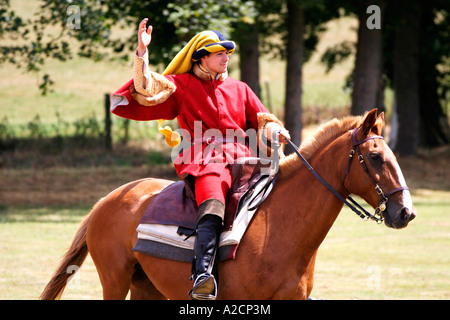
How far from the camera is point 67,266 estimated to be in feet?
19.7

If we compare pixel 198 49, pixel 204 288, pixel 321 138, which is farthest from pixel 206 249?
pixel 198 49

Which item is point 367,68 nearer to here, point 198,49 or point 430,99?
point 430,99

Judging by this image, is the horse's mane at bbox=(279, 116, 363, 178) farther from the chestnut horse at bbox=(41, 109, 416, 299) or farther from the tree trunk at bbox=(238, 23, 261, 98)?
the tree trunk at bbox=(238, 23, 261, 98)

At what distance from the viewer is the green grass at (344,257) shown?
8625 mm

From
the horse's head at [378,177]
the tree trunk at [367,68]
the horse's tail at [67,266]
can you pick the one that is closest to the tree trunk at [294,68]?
the tree trunk at [367,68]

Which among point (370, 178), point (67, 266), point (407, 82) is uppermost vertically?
point (370, 178)

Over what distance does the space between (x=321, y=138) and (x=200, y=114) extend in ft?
3.08

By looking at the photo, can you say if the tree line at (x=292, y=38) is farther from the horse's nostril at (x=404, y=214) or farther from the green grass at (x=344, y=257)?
the horse's nostril at (x=404, y=214)

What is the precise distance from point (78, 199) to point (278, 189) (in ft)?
40.0

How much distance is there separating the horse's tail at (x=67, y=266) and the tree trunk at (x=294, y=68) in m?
13.9

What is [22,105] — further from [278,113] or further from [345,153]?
[345,153]

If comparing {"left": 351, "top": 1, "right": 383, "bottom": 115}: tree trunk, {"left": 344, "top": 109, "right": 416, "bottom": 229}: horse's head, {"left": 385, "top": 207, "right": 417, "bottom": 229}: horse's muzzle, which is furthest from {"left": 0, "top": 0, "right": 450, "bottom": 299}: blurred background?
{"left": 385, "top": 207, "right": 417, "bottom": 229}: horse's muzzle

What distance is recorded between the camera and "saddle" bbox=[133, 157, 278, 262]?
4.97m

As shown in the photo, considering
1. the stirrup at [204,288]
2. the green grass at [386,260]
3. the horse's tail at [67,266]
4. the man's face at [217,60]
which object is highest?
the man's face at [217,60]
